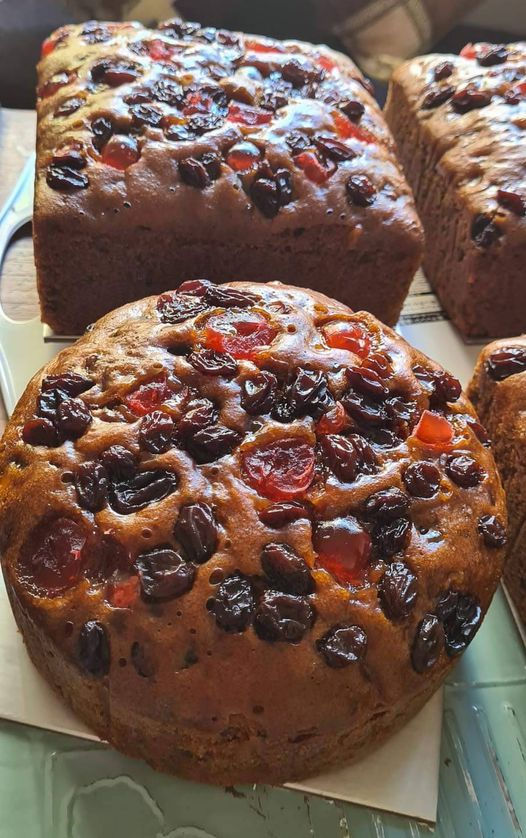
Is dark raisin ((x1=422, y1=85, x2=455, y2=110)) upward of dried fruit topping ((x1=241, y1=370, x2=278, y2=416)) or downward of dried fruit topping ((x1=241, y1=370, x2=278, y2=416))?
upward

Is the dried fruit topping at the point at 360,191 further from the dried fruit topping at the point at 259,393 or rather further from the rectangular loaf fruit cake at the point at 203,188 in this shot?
the dried fruit topping at the point at 259,393

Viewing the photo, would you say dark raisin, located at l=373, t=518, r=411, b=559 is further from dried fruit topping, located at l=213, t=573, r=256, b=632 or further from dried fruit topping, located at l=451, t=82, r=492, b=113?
dried fruit topping, located at l=451, t=82, r=492, b=113

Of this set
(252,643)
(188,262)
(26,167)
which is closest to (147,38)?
(26,167)

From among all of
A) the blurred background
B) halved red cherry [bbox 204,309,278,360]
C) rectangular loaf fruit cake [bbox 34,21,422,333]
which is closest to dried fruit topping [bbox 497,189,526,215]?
rectangular loaf fruit cake [bbox 34,21,422,333]

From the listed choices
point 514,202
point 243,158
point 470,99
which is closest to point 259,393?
point 243,158

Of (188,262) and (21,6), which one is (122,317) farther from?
(21,6)

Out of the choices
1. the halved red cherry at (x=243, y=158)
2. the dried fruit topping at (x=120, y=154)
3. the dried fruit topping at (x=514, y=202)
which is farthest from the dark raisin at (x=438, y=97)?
the dried fruit topping at (x=120, y=154)
